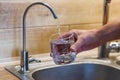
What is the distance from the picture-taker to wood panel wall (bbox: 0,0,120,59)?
4.18 ft

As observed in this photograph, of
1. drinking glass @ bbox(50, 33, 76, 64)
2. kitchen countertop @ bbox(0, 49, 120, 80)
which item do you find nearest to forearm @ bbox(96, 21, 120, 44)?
drinking glass @ bbox(50, 33, 76, 64)

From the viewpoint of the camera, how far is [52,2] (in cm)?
138

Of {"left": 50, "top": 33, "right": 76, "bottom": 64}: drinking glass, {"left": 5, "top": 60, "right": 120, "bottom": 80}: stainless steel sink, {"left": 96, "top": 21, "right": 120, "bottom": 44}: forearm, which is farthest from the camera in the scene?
{"left": 5, "top": 60, "right": 120, "bottom": 80}: stainless steel sink

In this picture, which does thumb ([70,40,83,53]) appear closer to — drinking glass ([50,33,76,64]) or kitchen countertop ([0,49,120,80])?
drinking glass ([50,33,76,64])

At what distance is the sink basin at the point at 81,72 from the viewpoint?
125 centimetres

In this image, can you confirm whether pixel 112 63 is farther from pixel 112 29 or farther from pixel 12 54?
pixel 12 54

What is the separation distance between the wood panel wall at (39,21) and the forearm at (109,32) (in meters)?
0.33

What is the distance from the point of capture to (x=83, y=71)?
4.44 feet

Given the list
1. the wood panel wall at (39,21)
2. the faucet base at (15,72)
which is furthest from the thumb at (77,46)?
the wood panel wall at (39,21)

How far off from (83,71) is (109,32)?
0.96 feet

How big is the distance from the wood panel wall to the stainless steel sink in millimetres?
170

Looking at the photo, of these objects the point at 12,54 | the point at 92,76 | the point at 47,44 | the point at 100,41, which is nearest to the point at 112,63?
the point at 92,76

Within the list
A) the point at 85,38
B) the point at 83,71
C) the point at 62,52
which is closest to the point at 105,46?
the point at 83,71

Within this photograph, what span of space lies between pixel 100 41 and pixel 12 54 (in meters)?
0.43
